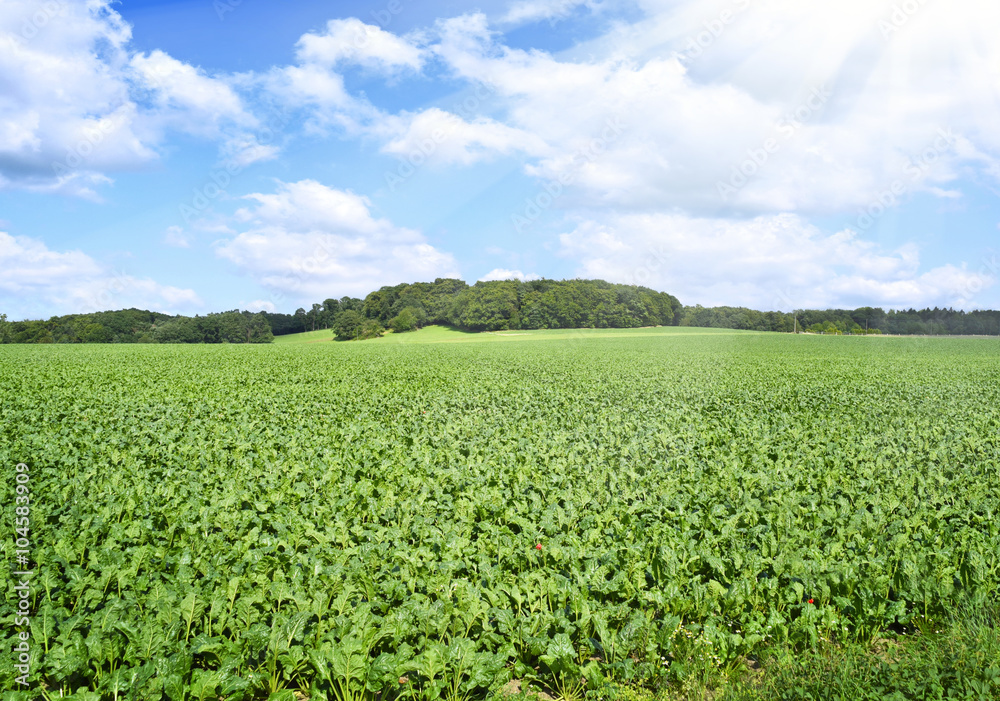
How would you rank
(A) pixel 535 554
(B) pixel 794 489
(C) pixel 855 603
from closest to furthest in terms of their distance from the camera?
(C) pixel 855 603, (A) pixel 535 554, (B) pixel 794 489

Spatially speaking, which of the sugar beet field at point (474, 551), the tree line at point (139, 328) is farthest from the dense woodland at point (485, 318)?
the sugar beet field at point (474, 551)

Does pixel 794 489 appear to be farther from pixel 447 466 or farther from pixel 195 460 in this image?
pixel 195 460

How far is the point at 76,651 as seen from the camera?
3.97 meters

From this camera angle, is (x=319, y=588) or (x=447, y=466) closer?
(x=319, y=588)

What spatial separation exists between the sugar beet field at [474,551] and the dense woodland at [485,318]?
8442 centimetres

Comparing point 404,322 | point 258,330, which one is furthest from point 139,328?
point 404,322

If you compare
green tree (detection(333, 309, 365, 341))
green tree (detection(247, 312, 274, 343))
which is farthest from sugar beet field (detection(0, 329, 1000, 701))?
green tree (detection(247, 312, 274, 343))

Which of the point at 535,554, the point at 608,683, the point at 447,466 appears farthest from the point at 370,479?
the point at 608,683

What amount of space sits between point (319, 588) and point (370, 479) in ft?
11.3

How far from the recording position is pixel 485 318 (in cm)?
9500

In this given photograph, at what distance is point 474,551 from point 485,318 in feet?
294

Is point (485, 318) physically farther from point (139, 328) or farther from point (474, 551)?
point (474, 551)

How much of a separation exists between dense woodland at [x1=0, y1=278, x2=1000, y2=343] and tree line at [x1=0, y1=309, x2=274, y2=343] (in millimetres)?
150

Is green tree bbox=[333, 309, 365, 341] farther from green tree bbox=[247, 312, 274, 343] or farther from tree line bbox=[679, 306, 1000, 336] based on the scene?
tree line bbox=[679, 306, 1000, 336]
